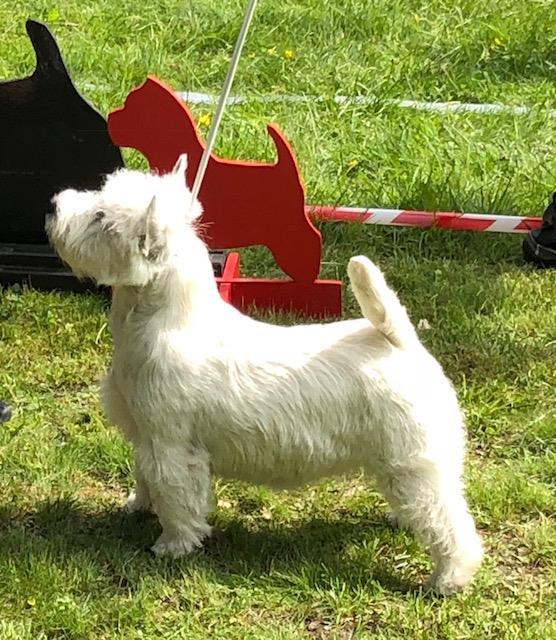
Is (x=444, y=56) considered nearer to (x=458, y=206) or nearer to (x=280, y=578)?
(x=458, y=206)

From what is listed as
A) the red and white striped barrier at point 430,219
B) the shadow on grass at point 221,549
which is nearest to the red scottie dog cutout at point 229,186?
the red and white striped barrier at point 430,219

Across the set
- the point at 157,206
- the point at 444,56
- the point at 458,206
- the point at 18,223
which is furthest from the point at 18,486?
the point at 444,56

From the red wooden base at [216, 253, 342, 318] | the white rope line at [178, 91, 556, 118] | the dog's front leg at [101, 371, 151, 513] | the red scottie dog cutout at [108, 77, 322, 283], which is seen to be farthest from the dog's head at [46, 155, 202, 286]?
the white rope line at [178, 91, 556, 118]

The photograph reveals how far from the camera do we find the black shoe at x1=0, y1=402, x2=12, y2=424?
160 inches

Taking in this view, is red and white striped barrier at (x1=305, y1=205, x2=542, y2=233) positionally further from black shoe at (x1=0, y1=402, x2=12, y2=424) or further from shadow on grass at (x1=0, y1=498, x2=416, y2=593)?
shadow on grass at (x1=0, y1=498, x2=416, y2=593)

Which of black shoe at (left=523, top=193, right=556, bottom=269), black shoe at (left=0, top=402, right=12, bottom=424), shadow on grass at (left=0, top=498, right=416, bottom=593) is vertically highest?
black shoe at (left=523, top=193, right=556, bottom=269)

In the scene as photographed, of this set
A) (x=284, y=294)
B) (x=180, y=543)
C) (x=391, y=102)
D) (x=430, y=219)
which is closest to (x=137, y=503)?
(x=180, y=543)

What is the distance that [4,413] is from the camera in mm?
4074

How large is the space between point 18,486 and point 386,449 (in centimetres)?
132

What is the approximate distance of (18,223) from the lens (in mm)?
5113

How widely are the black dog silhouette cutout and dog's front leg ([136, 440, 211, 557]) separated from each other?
190 centimetres

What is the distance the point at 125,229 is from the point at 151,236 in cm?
8

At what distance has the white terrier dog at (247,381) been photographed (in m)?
3.17

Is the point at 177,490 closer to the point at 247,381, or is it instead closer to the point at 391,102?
the point at 247,381
